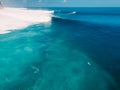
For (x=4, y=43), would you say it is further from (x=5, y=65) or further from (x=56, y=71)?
(x=56, y=71)

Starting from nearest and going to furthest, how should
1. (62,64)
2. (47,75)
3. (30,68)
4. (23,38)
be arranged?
(47,75)
(30,68)
(62,64)
(23,38)

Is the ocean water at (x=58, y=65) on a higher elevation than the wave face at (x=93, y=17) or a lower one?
higher

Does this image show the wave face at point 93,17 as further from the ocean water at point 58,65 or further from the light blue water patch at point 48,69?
the light blue water patch at point 48,69

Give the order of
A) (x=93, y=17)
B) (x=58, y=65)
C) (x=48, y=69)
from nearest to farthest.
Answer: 1. (x=48, y=69)
2. (x=58, y=65)
3. (x=93, y=17)

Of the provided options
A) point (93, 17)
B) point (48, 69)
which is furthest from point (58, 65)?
point (93, 17)

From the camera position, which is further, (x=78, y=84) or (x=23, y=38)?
(x=23, y=38)

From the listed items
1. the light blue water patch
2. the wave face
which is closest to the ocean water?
the light blue water patch

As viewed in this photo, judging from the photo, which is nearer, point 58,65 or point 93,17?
point 58,65

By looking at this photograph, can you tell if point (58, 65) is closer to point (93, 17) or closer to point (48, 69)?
point (48, 69)

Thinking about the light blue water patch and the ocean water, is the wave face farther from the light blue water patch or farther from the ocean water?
the light blue water patch

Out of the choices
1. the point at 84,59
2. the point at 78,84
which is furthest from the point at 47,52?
the point at 78,84

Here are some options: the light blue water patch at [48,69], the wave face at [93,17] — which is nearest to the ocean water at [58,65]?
the light blue water patch at [48,69]
